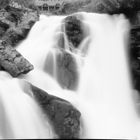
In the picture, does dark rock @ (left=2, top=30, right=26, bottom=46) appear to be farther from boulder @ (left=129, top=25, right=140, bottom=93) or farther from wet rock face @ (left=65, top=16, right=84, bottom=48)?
boulder @ (left=129, top=25, right=140, bottom=93)

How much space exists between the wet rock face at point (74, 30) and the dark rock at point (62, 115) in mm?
4437

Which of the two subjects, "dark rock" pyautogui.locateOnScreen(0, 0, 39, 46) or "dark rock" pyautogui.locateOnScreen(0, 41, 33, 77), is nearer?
"dark rock" pyautogui.locateOnScreen(0, 41, 33, 77)

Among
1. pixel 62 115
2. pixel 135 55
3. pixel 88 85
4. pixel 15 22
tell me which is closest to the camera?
pixel 62 115

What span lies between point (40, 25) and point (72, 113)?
23.6 feet

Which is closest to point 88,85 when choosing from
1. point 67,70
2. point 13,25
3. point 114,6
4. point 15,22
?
point 67,70

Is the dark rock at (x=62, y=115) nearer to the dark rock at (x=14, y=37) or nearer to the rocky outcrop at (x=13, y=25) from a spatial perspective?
the rocky outcrop at (x=13, y=25)

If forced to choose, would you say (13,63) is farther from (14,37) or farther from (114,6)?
(114,6)

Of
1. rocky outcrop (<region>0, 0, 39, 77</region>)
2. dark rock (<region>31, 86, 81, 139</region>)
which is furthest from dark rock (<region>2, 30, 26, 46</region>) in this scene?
dark rock (<region>31, 86, 81, 139</region>)

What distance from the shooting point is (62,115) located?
13844 mm

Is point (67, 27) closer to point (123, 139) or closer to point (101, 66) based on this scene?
point (101, 66)

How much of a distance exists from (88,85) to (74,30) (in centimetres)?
285

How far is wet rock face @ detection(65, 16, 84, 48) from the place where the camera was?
59.1ft

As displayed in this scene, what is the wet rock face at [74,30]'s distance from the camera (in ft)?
Result: 59.1

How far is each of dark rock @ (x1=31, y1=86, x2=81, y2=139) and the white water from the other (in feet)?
0.85
